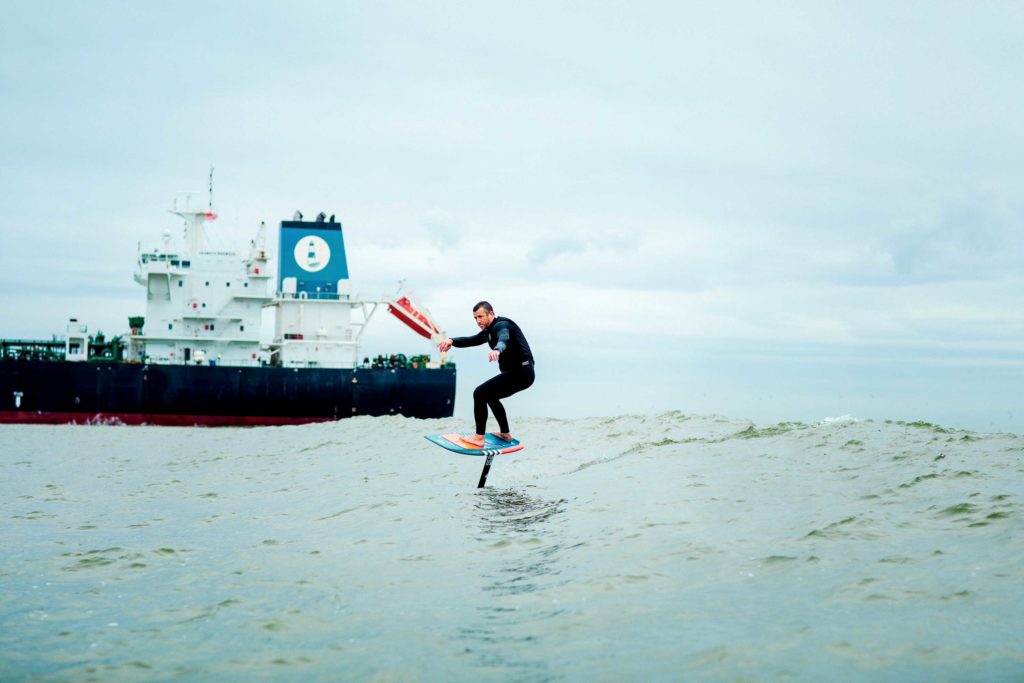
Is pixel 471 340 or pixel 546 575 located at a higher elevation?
pixel 471 340

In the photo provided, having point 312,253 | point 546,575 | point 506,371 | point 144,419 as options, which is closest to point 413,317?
point 312,253

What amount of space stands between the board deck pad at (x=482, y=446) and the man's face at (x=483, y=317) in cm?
177

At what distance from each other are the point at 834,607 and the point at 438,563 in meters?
3.34

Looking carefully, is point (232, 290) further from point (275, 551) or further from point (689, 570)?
point (689, 570)

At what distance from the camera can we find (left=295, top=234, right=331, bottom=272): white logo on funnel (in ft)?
143

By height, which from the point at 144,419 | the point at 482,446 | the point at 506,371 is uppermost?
the point at 506,371

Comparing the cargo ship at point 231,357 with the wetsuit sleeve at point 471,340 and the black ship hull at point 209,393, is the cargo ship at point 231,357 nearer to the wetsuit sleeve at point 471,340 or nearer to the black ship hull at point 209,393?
the black ship hull at point 209,393

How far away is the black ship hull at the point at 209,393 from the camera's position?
38375mm

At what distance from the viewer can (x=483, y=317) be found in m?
11.4

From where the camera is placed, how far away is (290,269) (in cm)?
4334

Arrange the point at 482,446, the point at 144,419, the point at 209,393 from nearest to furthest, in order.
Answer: the point at 482,446, the point at 144,419, the point at 209,393

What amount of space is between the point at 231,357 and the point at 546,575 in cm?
3739

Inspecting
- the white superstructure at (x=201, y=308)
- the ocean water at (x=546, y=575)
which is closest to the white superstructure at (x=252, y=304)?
the white superstructure at (x=201, y=308)

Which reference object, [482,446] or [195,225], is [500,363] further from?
[195,225]
